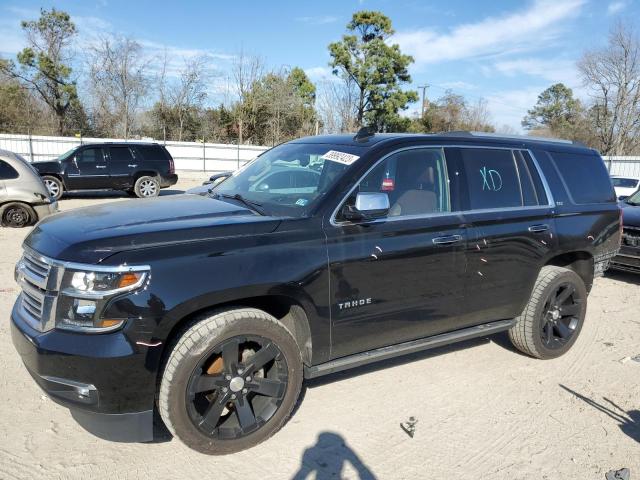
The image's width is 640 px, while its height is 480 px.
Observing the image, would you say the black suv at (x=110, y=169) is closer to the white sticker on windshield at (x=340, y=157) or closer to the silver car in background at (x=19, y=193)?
the silver car in background at (x=19, y=193)

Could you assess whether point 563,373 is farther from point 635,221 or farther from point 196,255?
point 635,221

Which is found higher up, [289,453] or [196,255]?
[196,255]

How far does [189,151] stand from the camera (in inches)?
1185

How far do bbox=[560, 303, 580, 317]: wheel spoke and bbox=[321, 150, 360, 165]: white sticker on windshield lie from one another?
8.73 feet

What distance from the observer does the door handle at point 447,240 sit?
3621 millimetres

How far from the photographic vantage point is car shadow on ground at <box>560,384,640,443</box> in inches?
136

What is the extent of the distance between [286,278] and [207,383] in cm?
76

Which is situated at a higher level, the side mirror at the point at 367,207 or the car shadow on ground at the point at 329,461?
the side mirror at the point at 367,207

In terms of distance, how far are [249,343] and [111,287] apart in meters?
0.89

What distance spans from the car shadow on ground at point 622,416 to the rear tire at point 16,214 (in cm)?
1000

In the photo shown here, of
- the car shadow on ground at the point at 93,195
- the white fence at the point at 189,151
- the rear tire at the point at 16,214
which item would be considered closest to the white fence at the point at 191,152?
the white fence at the point at 189,151

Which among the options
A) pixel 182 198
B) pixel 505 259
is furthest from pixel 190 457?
pixel 505 259

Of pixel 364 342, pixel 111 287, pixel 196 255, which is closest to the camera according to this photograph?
pixel 111 287

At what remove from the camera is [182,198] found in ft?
12.8
